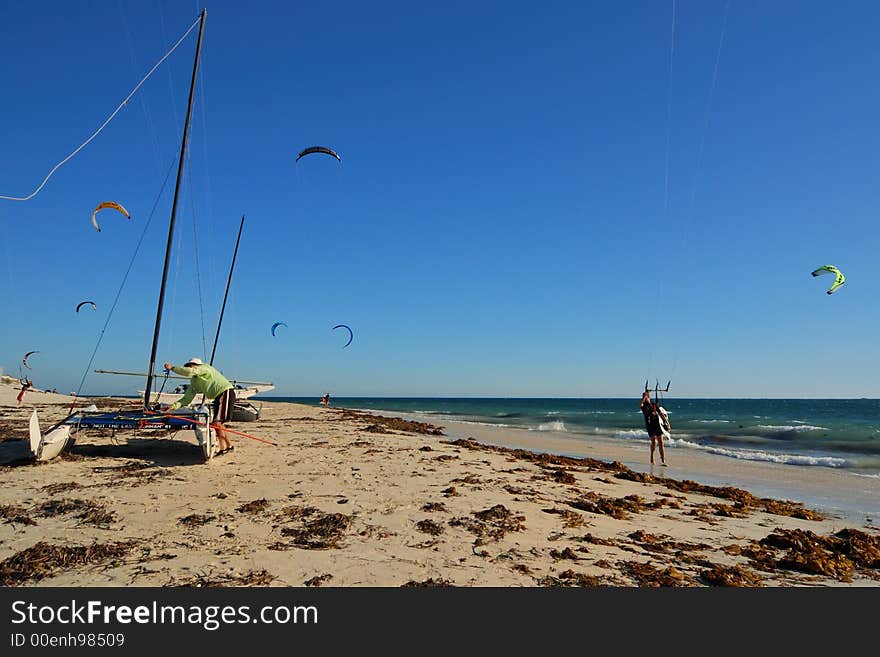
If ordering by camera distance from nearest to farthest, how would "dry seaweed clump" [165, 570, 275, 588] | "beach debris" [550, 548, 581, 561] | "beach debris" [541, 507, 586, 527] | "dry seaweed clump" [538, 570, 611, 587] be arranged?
"dry seaweed clump" [165, 570, 275, 588] → "dry seaweed clump" [538, 570, 611, 587] → "beach debris" [550, 548, 581, 561] → "beach debris" [541, 507, 586, 527]

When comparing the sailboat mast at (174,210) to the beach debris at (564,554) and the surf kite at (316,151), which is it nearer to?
the surf kite at (316,151)

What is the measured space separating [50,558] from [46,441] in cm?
507

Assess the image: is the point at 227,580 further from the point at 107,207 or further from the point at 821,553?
the point at 107,207

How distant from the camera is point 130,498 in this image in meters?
5.99

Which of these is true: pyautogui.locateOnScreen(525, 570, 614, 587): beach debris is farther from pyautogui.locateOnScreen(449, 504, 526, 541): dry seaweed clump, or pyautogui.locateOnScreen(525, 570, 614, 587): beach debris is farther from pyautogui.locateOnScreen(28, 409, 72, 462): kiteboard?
pyautogui.locateOnScreen(28, 409, 72, 462): kiteboard

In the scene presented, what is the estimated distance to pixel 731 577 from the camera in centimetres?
424

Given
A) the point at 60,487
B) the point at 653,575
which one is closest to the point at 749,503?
the point at 653,575

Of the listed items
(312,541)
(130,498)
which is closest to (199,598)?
(312,541)

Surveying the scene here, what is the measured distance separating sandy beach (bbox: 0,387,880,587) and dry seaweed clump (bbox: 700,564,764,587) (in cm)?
2

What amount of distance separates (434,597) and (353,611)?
2.00ft

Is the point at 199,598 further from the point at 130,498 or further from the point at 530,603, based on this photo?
the point at 130,498

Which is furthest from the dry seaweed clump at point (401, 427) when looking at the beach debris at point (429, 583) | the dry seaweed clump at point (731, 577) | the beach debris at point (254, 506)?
the dry seaweed clump at point (731, 577)

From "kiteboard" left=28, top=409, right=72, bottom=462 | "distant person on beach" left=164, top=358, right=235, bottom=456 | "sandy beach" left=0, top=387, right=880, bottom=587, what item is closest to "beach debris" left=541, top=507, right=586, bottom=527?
"sandy beach" left=0, top=387, right=880, bottom=587

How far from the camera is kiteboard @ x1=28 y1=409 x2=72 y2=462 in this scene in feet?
25.6
